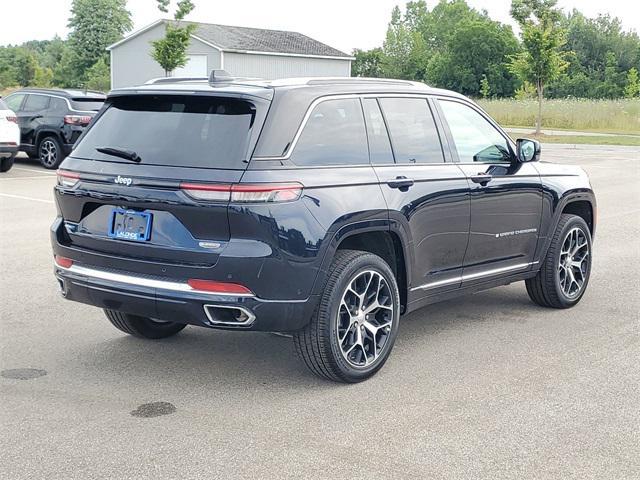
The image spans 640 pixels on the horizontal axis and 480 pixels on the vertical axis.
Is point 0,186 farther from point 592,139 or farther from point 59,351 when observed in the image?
point 592,139

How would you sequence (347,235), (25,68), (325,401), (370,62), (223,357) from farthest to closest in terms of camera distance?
1. (370,62)
2. (25,68)
3. (223,357)
4. (347,235)
5. (325,401)

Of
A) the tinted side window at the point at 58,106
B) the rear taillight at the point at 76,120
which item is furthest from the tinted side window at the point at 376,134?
the tinted side window at the point at 58,106

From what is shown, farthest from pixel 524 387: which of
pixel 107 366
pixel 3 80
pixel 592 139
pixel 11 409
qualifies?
pixel 3 80

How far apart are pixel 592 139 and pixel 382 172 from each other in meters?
28.6

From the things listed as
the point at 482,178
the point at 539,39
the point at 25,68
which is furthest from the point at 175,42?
the point at 25,68

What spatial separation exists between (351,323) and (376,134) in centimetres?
120

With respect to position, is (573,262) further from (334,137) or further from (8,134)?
(8,134)

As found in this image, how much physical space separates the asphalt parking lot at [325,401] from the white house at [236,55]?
4820cm

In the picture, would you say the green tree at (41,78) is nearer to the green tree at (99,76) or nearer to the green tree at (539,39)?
the green tree at (99,76)

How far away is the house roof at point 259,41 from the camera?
5616 cm

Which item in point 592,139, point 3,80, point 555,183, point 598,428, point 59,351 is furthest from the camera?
point 3,80

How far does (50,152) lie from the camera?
19016 mm

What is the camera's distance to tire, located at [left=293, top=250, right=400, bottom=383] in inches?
197

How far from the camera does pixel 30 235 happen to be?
10.4m
